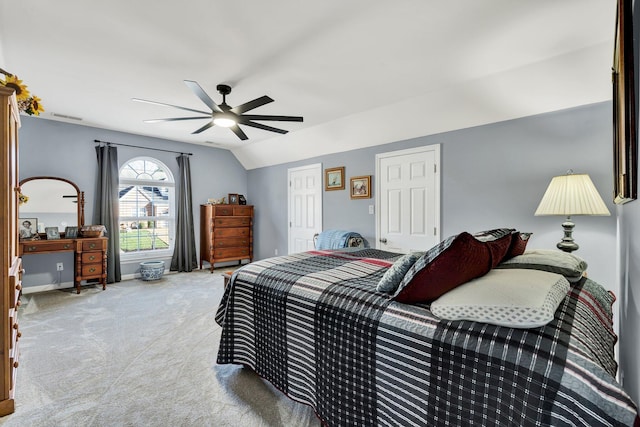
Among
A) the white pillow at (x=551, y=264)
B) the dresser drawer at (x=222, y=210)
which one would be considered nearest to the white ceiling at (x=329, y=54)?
the white pillow at (x=551, y=264)

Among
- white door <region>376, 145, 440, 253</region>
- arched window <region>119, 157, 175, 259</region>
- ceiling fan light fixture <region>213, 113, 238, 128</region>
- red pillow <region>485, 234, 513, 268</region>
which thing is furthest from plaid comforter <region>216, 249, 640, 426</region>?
arched window <region>119, 157, 175, 259</region>

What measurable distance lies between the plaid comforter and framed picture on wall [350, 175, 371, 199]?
2577 mm

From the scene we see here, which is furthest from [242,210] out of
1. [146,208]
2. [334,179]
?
[334,179]

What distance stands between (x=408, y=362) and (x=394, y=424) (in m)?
0.30

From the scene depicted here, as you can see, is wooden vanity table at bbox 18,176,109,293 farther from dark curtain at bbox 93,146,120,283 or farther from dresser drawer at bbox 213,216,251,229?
dresser drawer at bbox 213,216,251,229

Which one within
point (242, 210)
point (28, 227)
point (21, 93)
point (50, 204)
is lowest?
point (28, 227)

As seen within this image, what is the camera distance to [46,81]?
3072 mm

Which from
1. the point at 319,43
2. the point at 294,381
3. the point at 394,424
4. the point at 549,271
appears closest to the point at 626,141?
the point at 549,271

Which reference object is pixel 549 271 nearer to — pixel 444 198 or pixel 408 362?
pixel 408 362

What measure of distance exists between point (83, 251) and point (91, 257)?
0.43 feet

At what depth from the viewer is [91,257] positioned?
430 cm

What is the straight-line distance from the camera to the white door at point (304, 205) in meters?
5.30

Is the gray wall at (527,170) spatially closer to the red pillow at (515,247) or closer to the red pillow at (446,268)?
the red pillow at (515,247)

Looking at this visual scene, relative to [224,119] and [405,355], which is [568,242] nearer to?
[405,355]
